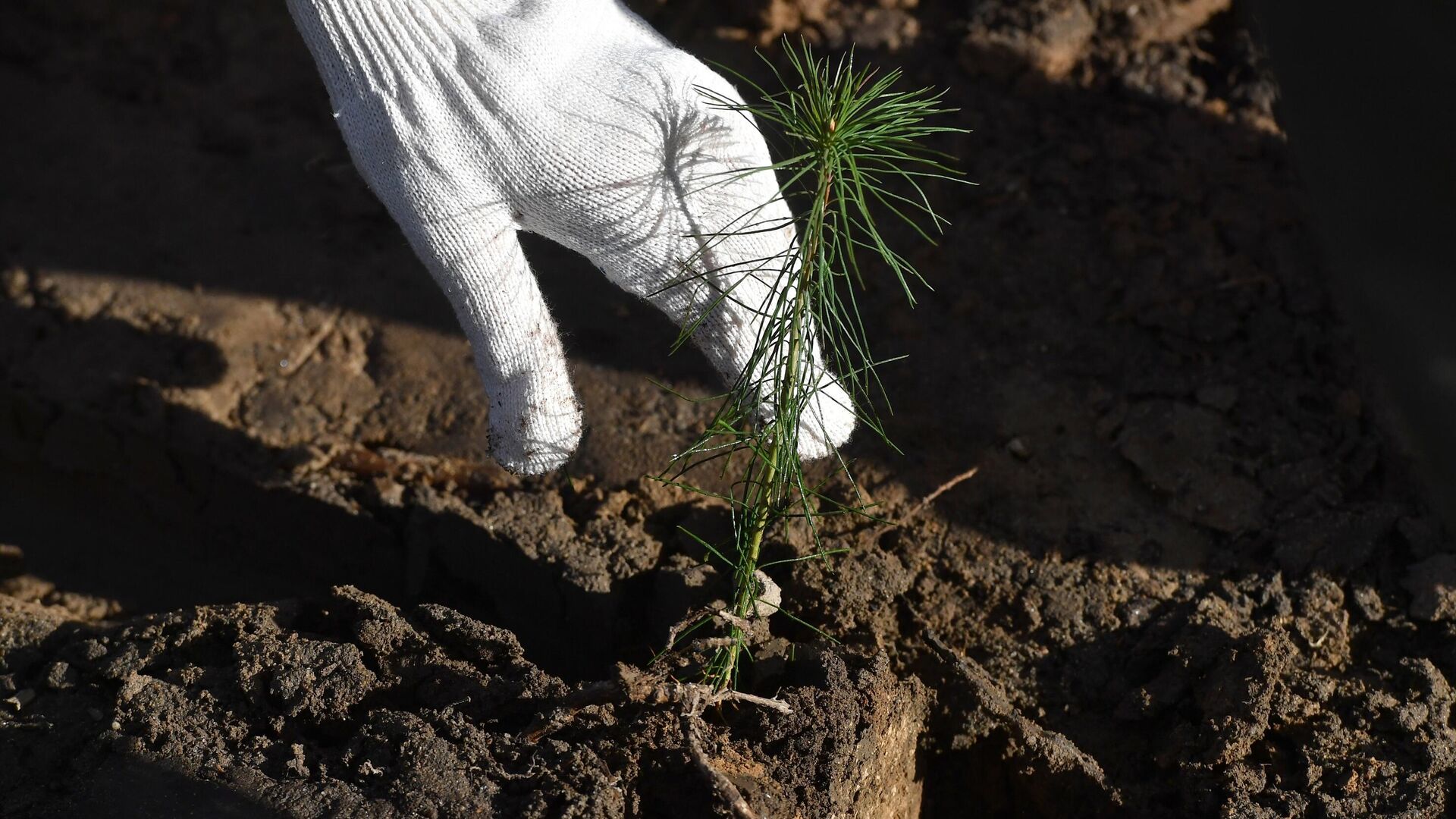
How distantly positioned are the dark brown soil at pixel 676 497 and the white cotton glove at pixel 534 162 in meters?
0.51

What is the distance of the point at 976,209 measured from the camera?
3.30 meters

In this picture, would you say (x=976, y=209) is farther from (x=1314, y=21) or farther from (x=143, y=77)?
(x=143, y=77)

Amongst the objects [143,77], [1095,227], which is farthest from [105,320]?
[1095,227]

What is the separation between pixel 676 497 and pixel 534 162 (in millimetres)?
927

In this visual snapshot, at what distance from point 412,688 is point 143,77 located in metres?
2.90

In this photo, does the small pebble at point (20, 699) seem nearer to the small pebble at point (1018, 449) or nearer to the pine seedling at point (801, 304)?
the pine seedling at point (801, 304)

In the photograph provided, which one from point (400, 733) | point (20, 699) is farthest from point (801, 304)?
point (20, 699)

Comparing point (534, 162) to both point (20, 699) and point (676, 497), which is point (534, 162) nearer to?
point (676, 497)

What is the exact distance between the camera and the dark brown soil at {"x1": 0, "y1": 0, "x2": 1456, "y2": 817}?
6.43 feet

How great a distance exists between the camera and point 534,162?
214 centimetres

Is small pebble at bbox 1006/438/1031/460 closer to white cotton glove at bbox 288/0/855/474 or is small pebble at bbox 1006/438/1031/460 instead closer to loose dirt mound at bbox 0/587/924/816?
white cotton glove at bbox 288/0/855/474

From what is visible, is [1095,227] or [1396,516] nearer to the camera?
[1396,516]

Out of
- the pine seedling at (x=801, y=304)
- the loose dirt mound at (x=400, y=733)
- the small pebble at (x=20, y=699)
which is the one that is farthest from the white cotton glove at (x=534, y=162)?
the small pebble at (x=20, y=699)

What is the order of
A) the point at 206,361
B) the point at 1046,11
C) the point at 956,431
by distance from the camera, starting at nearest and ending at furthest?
the point at 956,431 → the point at 206,361 → the point at 1046,11
